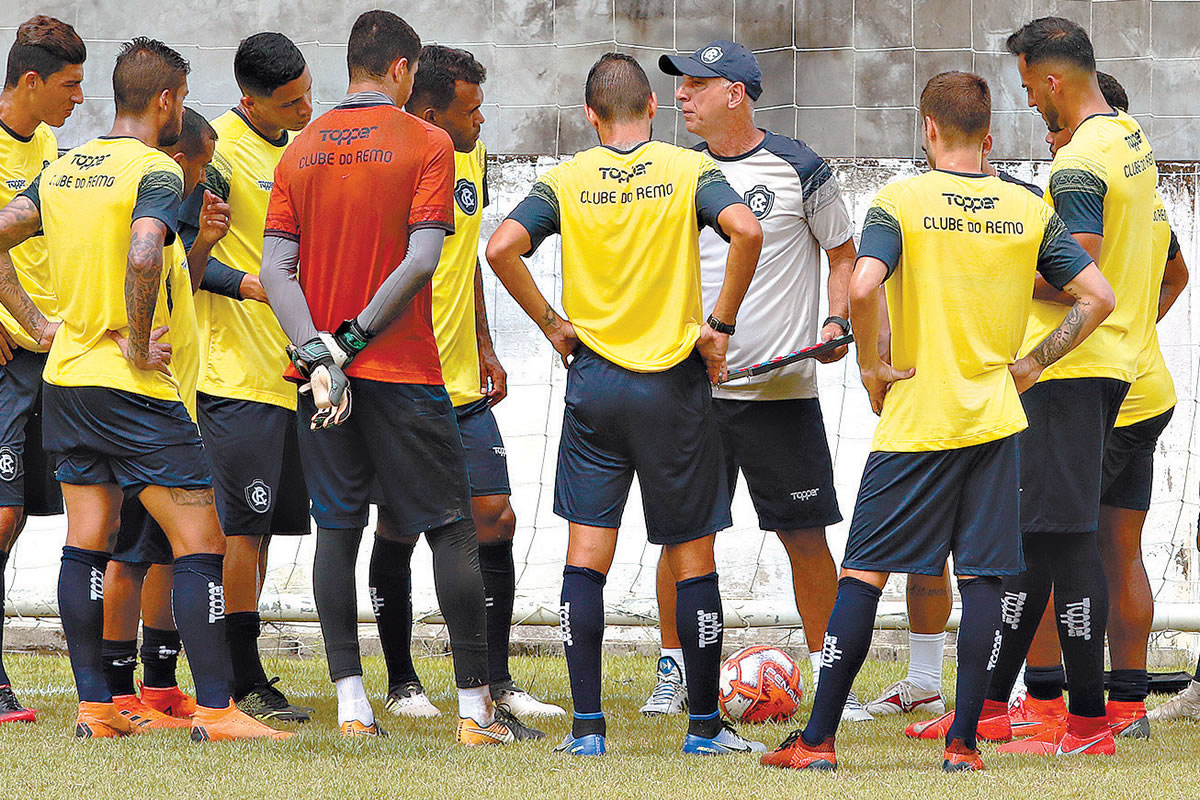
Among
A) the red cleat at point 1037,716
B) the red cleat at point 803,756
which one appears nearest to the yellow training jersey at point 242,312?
the red cleat at point 803,756

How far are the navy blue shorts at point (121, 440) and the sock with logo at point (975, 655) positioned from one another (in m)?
2.45

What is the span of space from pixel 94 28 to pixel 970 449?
7.83m

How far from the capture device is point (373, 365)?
432 cm

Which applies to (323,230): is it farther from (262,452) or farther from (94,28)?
(94,28)

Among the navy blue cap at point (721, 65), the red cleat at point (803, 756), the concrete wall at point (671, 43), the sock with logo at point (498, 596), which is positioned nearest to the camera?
the red cleat at point (803, 756)

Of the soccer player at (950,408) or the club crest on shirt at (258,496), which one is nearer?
the soccer player at (950,408)

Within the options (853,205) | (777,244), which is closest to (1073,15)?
(853,205)

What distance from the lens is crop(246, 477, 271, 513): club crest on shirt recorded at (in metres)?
5.07

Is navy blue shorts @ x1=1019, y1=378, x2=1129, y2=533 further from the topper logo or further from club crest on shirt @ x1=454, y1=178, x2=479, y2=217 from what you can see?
the topper logo

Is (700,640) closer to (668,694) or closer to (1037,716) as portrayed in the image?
(668,694)

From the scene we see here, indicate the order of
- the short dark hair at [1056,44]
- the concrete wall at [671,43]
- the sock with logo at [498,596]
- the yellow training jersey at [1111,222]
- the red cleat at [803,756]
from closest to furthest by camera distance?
1. the red cleat at [803,756]
2. the yellow training jersey at [1111,222]
3. the short dark hair at [1056,44]
4. the sock with logo at [498,596]
5. the concrete wall at [671,43]

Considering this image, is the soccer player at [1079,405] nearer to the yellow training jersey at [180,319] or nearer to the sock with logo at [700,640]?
the sock with logo at [700,640]

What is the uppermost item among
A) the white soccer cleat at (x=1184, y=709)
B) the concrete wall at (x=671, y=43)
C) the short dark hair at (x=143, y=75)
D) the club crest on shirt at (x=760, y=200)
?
the concrete wall at (x=671, y=43)

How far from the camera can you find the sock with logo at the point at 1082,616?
14.6 feet
